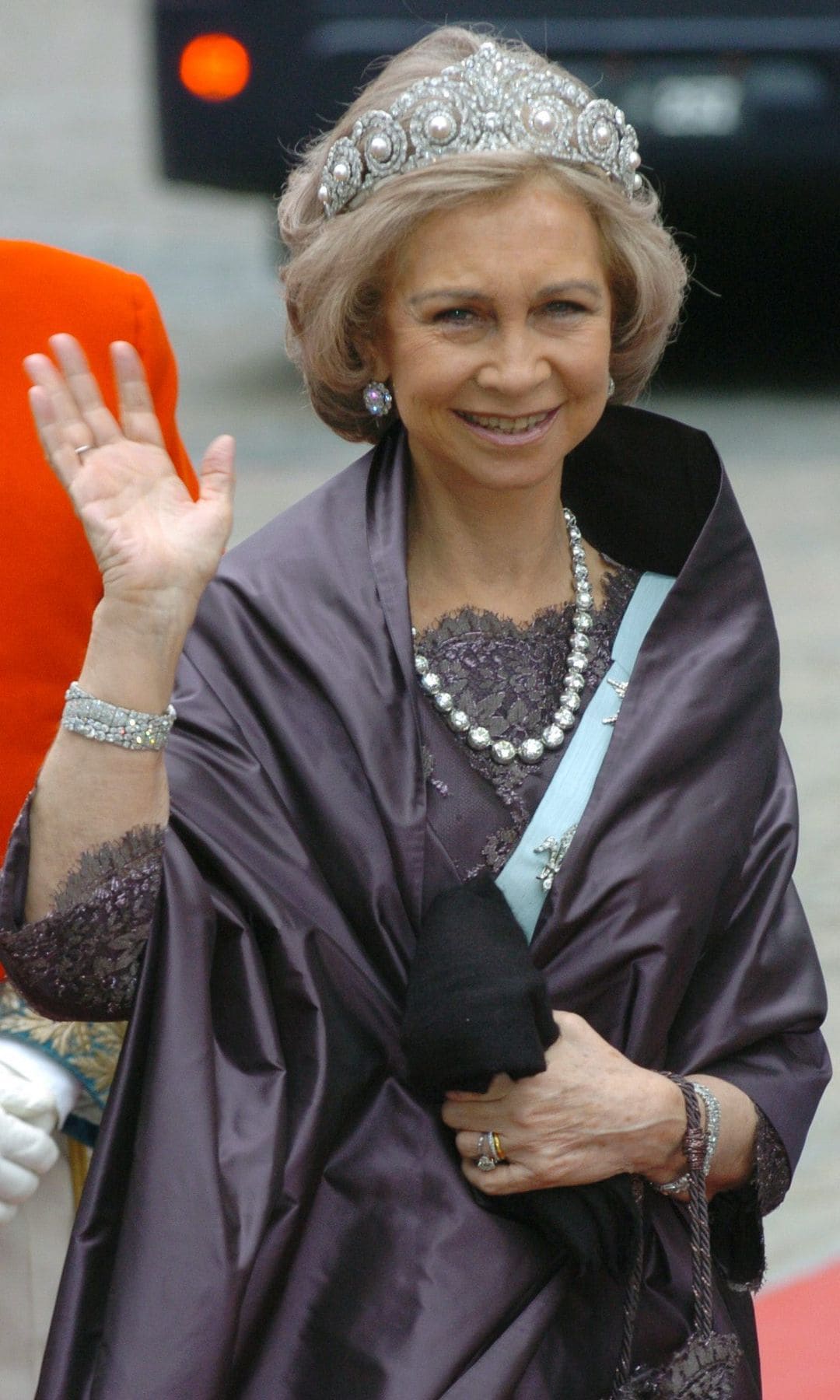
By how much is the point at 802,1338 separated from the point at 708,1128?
1.11 meters

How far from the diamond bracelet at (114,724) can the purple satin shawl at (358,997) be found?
0.13 metres

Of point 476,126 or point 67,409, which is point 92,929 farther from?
point 476,126

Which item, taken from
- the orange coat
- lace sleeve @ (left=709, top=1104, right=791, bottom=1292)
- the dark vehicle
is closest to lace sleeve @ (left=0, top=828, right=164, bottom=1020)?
the orange coat

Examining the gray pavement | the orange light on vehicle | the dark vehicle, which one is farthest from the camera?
the orange light on vehicle

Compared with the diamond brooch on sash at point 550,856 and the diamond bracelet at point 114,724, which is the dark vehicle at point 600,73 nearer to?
the diamond brooch on sash at point 550,856

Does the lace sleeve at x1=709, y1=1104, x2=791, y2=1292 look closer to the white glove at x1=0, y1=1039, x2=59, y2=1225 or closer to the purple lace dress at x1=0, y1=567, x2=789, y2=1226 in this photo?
the purple lace dress at x1=0, y1=567, x2=789, y2=1226

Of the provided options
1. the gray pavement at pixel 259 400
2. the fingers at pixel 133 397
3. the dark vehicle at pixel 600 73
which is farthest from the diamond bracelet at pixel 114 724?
the dark vehicle at pixel 600 73

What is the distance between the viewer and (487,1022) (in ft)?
6.43

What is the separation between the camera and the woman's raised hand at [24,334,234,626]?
196 centimetres

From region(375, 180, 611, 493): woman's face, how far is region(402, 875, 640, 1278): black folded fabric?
0.47m

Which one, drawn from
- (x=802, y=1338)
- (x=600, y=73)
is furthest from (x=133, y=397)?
(x=600, y=73)

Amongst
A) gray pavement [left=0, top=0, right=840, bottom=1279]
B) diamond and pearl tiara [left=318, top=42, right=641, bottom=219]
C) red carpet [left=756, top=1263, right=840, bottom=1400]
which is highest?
diamond and pearl tiara [left=318, top=42, right=641, bottom=219]

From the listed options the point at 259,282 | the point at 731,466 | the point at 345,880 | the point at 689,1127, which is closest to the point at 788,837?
the point at 689,1127

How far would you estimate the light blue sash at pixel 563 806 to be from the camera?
7.03 feet
